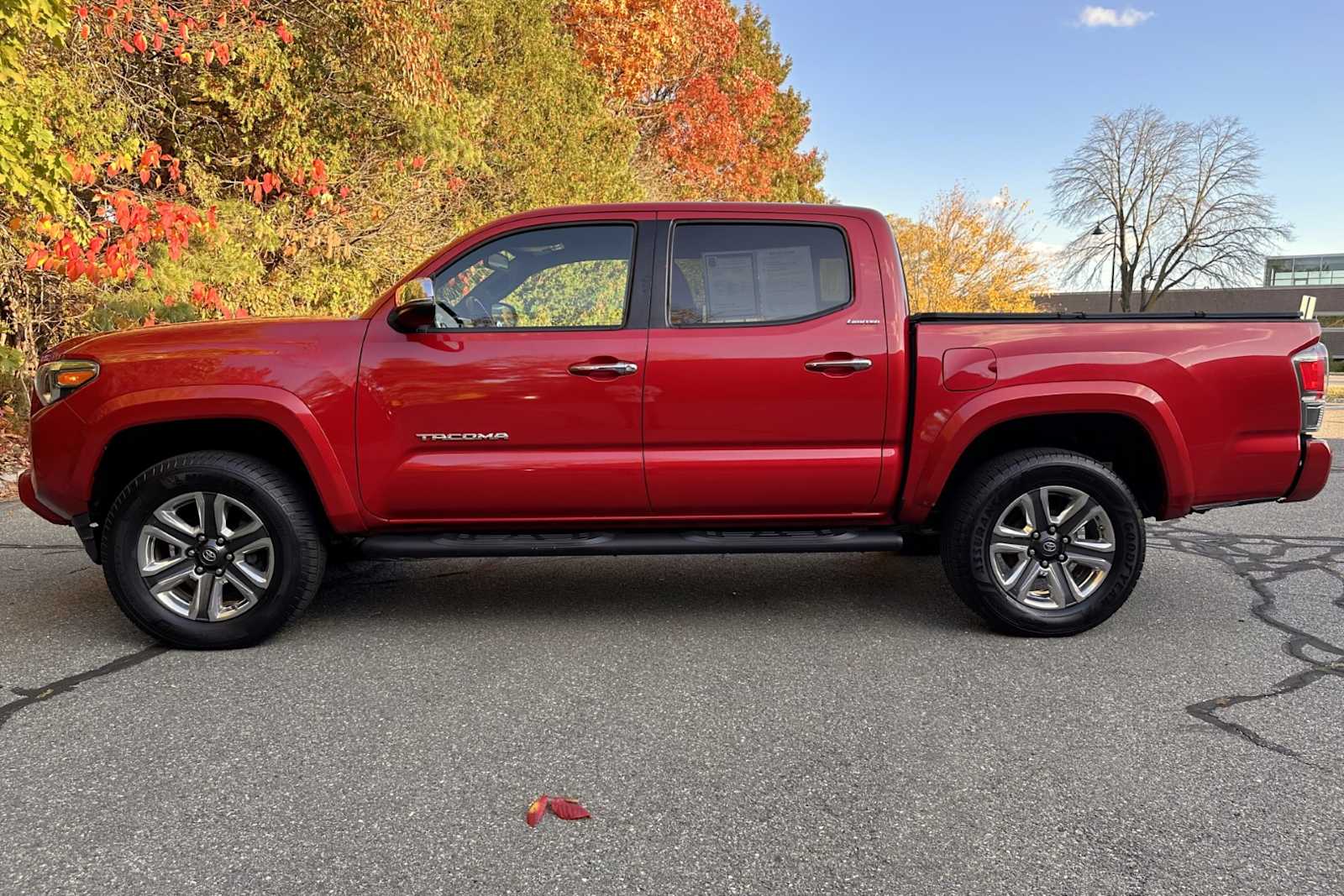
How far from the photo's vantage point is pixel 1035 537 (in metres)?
3.97

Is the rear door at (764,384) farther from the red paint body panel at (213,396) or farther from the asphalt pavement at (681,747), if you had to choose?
the red paint body panel at (213,396)

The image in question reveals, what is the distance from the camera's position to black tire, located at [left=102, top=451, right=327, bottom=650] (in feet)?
12.5

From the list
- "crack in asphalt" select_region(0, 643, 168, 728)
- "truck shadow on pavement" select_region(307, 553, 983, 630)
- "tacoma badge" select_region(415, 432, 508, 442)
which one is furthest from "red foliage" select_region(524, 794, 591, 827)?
"crack in asphalt" select_region(0, 643, 168, 728)

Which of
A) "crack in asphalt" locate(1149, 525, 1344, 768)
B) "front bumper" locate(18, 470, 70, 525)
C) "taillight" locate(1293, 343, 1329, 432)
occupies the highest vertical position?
"taillight" locate(1293, 343, 1329, 432)

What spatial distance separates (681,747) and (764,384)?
1619 millimetres

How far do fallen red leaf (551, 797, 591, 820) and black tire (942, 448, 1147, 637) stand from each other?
2155 mm


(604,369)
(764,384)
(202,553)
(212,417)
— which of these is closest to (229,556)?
(202,553)

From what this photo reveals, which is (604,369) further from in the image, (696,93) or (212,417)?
(696,93)

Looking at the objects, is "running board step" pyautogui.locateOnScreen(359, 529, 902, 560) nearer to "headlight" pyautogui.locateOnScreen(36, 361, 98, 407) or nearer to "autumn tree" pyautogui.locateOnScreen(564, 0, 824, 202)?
"headlight" pyautogui.locateOnScreen(36, 361, 98, 407)

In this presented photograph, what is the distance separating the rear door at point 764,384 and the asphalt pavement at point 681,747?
697mm

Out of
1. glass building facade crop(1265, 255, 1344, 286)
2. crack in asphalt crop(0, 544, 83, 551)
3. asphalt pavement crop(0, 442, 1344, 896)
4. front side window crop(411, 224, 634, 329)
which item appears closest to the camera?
asphalt pavement crop(0, 442, 1344, 896)

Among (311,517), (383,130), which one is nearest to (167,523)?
(311,517)

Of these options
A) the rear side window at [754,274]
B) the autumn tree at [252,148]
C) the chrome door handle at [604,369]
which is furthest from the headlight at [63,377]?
the autumn tree at [252,148]

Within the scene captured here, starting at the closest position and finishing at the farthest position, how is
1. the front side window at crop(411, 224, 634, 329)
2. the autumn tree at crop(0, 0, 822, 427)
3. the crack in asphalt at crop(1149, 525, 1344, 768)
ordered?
the crack in asphalt at crop(1149, 525, 1344, 768)
the front side window at crop(411, 224, 634, 329)
the autumn tree at crop(0, 0, 822, 427)
